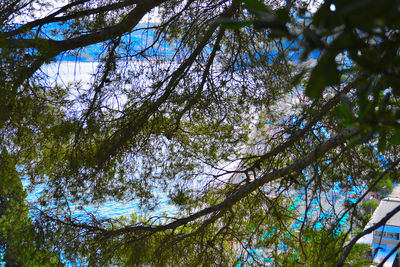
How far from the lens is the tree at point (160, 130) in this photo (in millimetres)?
2475

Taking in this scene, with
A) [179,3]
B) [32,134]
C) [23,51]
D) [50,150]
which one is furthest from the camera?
[179,3]

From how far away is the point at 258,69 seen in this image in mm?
3158

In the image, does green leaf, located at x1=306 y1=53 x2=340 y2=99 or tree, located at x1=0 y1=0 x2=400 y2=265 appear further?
tree, located at x1=0 y1=0 x2=400 y2=265

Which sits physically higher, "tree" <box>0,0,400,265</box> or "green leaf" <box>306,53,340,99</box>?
"tree" <box>0,0,400,265</box>

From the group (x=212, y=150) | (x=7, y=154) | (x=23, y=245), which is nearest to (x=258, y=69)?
(x=212, y=150)

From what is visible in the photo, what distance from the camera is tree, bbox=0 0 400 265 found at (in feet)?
8.12

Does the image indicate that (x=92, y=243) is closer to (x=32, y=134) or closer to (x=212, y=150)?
(x=32, y=134)

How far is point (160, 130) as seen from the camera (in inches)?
126

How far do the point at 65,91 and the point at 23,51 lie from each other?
0.82 metres

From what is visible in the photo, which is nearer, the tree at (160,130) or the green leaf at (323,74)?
the green leaf at (323,74)

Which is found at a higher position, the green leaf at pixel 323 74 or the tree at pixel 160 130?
the tree at pixel 160 130

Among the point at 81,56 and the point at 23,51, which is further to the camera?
the point at 81,56

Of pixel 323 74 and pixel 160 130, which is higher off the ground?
pixel 160 130

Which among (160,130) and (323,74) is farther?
(160,130)
